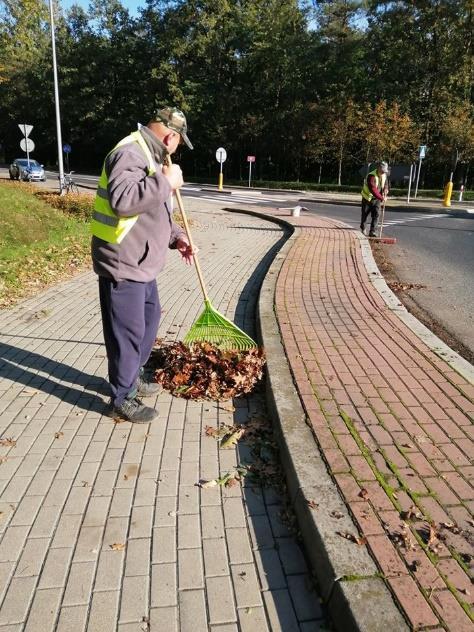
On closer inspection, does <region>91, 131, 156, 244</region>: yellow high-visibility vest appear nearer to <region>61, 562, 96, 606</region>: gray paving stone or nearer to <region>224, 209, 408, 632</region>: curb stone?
<region>224, 209, 408, 632</region>: curb stone

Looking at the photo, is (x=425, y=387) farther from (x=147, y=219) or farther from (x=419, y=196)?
(x=419, y=196)

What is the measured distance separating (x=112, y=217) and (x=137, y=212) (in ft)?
0.70

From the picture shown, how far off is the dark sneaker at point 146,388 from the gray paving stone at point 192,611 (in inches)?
75.1

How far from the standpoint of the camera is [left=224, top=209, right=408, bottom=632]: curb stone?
1.94m

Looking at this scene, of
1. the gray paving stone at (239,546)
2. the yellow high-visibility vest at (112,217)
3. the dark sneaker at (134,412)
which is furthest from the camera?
the dark sneaker at (134,412)

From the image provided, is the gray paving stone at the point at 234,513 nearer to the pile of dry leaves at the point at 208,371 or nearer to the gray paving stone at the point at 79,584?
the gray paving stone at the point at 79,584

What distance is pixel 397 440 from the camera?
315 cm

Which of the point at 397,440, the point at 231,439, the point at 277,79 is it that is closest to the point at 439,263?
the point at 397,440

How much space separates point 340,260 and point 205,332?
5.28m

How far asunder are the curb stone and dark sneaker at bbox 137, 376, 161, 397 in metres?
0.90

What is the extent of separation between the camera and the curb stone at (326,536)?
1941 mm

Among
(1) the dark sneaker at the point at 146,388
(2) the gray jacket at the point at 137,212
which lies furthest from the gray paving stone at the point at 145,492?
(2) the gray jacket at the point at 137,212

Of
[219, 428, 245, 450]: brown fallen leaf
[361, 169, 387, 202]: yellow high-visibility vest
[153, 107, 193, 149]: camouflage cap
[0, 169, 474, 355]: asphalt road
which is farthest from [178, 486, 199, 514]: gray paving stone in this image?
[361, 169, 387, 202]: yellow high-visibility vest

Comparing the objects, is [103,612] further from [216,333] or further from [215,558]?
[216,333]
